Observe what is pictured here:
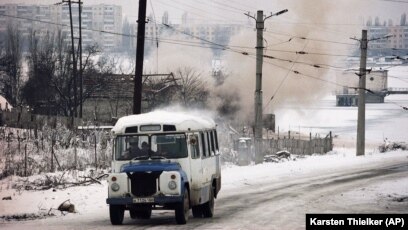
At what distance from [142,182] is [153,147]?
3.79 feet

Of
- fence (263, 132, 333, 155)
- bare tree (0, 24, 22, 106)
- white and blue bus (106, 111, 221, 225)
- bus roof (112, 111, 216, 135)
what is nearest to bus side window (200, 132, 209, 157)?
white and blue bus (106, 111, 221, 225)

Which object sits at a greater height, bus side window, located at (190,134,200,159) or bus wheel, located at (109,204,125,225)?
bus side window, located at (190,134,200,159)

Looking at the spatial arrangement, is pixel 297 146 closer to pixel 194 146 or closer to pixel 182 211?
pixel 194 146

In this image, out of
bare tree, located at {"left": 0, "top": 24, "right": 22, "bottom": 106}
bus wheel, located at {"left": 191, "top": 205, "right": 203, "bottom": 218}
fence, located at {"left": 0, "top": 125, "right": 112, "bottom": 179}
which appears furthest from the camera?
bare tree, located at {"left": 0, "top": 24, "right": 22, "bottom": 106}

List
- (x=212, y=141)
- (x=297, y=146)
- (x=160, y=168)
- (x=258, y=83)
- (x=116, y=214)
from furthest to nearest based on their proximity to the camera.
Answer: (x=297, y=146) < (x=258, y=83) < (x=212, y=141) < (x=116, y=214) < (x=160, y=168)

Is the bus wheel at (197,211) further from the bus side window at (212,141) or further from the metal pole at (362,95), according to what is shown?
the metal pole at (362,95)

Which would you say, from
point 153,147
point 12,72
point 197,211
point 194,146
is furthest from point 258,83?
point 12,72

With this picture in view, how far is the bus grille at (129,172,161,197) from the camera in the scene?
674 inches

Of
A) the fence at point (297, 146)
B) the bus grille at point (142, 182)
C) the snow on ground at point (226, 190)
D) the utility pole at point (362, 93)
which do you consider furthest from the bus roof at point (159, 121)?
the utility pole at point (362, 93)

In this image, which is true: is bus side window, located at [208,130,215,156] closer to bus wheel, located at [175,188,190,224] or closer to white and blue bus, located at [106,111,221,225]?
white and blue bus, located at [106,111,221,225]

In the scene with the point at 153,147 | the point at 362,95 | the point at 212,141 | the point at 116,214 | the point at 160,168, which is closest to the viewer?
the point at 160,168

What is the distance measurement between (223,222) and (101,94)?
194 ft

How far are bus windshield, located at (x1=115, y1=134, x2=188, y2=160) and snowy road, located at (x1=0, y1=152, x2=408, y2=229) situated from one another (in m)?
1.67

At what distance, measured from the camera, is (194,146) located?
18391mm
